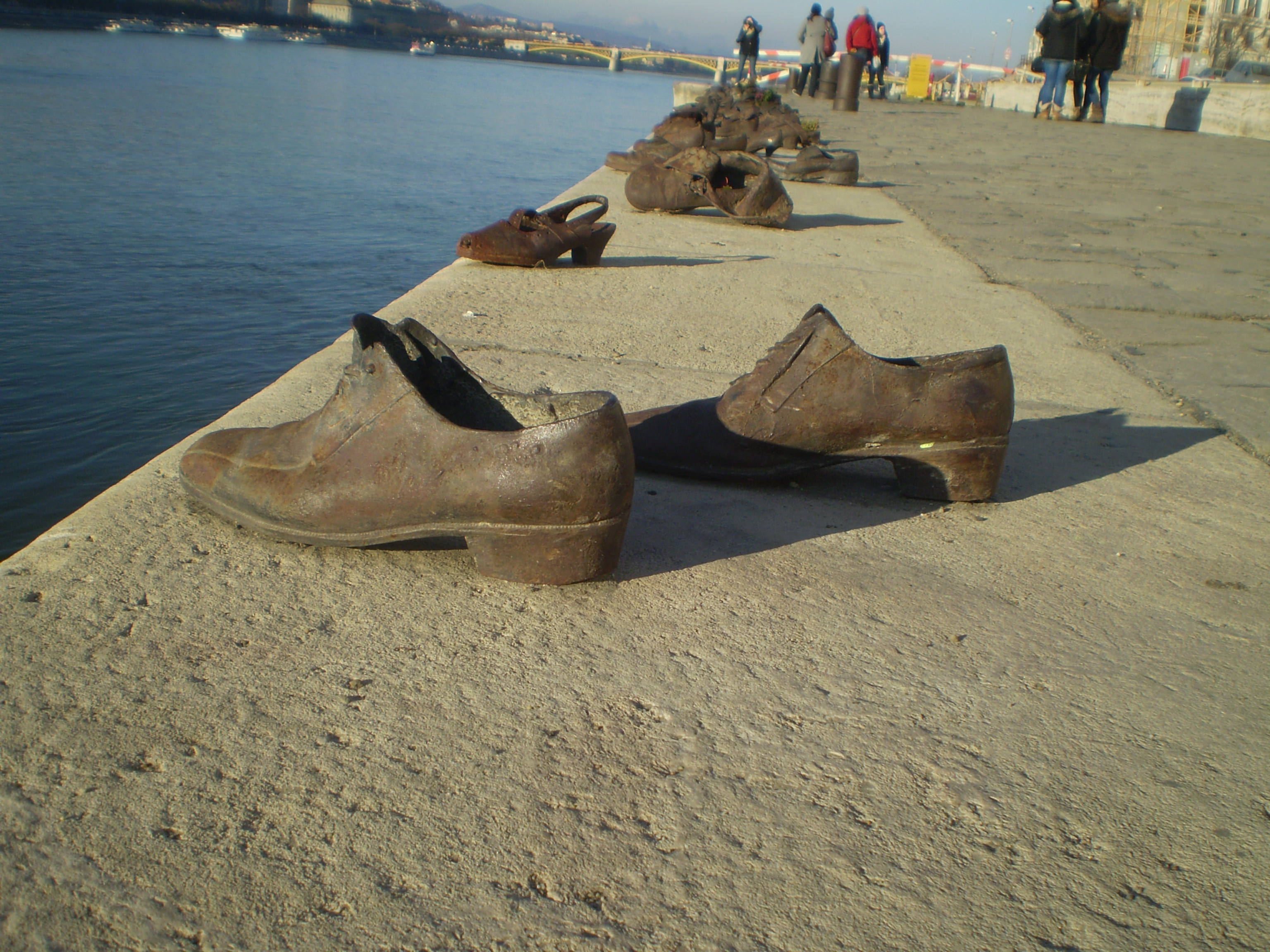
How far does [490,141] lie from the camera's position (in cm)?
1423

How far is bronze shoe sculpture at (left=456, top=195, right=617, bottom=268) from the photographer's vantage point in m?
4.12

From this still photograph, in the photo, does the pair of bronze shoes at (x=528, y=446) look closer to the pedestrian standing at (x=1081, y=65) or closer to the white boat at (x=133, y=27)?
the pedestrian standing at (x=1081, y=65)

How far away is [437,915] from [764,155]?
9.88 m

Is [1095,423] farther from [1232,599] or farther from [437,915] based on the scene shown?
[437,915]

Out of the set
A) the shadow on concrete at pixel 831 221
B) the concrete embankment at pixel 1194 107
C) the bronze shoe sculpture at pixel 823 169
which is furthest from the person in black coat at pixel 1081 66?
the shadow on concrete at pixel 831 221

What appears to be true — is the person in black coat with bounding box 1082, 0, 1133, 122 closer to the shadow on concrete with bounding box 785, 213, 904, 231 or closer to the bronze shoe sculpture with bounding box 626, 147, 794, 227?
the shadow on concrete with bounding box 785, 213, 904, 231

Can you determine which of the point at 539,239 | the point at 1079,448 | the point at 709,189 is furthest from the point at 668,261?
the point at 1079,448

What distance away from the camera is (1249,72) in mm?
23141

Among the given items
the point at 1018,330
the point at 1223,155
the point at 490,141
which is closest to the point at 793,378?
the point at 1018,330

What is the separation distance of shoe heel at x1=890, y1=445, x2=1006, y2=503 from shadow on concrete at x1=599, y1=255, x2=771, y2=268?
2550mm

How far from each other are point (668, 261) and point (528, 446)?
3.25 metres

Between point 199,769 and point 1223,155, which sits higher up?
point 1223,155

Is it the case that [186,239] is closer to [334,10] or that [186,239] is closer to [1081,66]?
[1081,66]

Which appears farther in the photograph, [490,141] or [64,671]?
[490,141]
